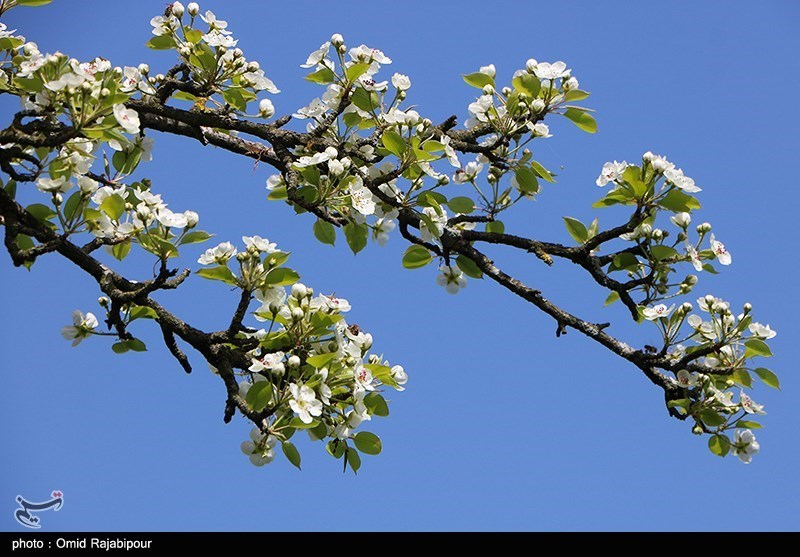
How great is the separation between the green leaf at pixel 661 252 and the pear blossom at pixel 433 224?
3.21 feet

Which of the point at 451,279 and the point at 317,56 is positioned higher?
the point at 317,56

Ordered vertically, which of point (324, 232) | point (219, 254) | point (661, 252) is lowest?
point (219, 254)

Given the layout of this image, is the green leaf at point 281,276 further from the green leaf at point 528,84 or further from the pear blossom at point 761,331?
the pear blossom at point 761,331

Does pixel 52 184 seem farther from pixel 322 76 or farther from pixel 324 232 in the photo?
pixel 322 76

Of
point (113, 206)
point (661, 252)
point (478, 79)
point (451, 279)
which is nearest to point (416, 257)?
point (451, 279)

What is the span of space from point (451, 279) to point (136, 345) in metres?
1.60

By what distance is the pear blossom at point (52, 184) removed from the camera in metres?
3.75

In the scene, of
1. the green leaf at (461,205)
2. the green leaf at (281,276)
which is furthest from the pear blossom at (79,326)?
the green leaf at (461,205)

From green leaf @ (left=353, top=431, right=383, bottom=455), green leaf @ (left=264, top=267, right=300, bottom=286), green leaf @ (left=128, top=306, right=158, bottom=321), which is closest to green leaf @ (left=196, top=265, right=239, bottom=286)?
green leaf @ (left=264, top=267, right=300, bottom=286)

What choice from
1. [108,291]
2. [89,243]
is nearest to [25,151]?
[89,243]

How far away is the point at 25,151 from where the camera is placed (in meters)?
3.92

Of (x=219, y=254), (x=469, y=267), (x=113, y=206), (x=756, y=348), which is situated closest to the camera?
(x=219, y=254)

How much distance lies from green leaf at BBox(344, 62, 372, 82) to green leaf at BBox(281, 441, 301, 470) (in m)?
1.69

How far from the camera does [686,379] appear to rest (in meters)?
4.04
